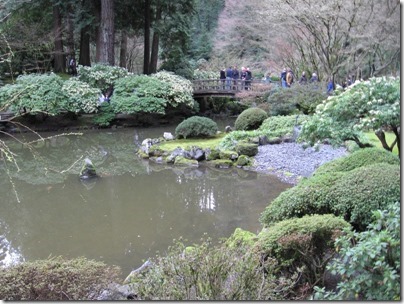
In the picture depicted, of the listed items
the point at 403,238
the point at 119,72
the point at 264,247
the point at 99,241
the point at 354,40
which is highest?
the point at 354,40

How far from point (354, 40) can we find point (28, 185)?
609 inches

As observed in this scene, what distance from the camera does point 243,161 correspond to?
41.4 feet

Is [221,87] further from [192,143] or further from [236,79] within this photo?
[192,143]

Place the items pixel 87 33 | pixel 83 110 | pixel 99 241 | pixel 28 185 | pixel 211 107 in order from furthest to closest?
1. pixel 211 107
2. pixel 87 33
3. pixel 83 110
4. pixel 28 185
5. pixel 99 241

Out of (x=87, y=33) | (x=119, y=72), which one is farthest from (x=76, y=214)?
(x=87, y=33)

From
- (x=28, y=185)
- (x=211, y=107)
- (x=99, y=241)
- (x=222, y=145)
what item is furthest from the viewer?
(x=211, y=107)

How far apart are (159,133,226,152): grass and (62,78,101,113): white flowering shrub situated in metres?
5.46

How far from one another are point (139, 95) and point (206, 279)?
16.5m

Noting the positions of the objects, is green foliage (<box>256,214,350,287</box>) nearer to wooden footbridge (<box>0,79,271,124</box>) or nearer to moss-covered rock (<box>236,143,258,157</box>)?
moss-covered rock (<box>236,143,258,157</box>)

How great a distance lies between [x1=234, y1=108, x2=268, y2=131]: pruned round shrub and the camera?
15820 mm

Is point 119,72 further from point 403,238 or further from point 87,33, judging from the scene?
point 403,238

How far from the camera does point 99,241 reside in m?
7.44

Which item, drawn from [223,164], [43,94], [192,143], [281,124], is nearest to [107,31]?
[43,94]

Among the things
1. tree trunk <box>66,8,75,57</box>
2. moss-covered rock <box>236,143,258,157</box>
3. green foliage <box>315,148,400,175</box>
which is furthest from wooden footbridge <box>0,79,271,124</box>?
green foliage <box>315,148,400,175</box>
